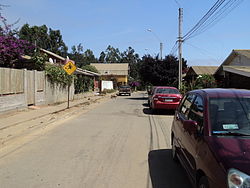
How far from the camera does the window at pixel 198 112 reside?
12.8ft

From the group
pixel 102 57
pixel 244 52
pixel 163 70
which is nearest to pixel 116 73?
pixel 163 70

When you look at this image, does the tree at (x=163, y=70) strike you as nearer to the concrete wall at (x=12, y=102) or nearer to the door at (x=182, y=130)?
the concrete wall at (x=12, y=102)

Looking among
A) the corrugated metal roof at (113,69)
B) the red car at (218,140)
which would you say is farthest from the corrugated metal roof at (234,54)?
the corrugated metal roof at (113,69)

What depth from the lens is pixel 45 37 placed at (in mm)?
71750

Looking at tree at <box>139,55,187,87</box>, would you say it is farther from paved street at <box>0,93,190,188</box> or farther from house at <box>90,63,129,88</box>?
house at <box>90,63,129,88</box>

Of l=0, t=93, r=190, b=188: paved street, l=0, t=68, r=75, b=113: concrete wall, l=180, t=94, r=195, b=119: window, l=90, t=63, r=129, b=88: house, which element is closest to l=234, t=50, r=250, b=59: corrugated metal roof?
l=0, t=93, r=190, b=188: paved street

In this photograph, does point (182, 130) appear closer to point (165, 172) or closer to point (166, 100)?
point (165, 172)

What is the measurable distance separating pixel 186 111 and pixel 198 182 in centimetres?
187

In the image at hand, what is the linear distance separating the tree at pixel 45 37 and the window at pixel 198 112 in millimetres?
64735

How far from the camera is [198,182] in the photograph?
3.46m

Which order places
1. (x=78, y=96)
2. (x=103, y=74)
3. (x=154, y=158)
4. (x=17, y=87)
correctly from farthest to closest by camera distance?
(x=103, y=74) < (x=78, y=96) < (x=17, y=87) < (x=154, y=158)

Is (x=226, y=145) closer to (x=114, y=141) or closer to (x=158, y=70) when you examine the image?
(x=114, y=141)

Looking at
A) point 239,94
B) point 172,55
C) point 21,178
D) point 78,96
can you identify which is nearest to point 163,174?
point 239,94

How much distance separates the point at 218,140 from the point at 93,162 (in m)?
3.16
